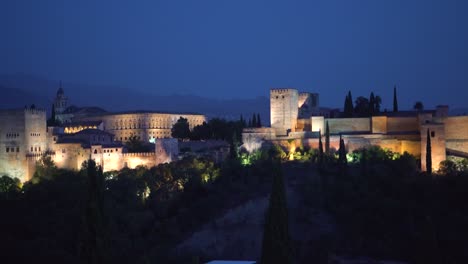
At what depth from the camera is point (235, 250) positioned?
29922mm

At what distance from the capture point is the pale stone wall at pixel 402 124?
124 feet

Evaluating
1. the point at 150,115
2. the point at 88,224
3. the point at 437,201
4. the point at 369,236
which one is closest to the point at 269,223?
the point at 88,224

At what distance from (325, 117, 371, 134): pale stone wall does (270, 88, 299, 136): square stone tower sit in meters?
3.63

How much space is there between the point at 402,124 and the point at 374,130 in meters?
1.72

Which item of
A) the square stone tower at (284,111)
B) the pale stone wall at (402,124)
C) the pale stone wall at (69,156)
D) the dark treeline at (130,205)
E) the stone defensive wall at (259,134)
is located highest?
the square stone tower at (284,111)

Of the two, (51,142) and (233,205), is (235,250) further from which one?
(51,142)

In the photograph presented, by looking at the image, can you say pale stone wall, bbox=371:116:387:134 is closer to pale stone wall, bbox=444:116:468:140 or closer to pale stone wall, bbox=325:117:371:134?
pale stone wall, bbox=325:117:371:134

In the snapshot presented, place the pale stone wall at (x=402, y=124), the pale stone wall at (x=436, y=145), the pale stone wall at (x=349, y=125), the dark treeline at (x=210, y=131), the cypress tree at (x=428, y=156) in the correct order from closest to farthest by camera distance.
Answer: the cypress tree at (x=428, y=156) → the pale stone wall at (x=436, y=145) → the pale stone wall at (x=402, y=124) → the pale stone wall at (x=349, y=125) → the dark treeline at (x=210, y=131)

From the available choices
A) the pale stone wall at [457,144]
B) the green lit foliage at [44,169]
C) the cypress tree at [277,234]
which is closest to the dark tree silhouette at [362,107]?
the pale stone wall at [457,144]

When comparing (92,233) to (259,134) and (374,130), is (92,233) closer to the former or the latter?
(259,134)

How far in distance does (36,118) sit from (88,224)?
2280cm

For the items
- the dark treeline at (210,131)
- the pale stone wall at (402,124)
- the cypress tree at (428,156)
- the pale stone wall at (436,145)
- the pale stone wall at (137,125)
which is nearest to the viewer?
the cypress tree at (428,156)

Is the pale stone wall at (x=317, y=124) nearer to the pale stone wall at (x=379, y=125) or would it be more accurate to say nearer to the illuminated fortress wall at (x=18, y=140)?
the pale stone wall at (x=379, y=125)

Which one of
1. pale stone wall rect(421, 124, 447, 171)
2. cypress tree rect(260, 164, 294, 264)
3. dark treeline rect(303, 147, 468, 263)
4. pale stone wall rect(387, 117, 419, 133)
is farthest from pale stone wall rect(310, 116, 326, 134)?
cypress tree rect(260, 164, 294, 264)
